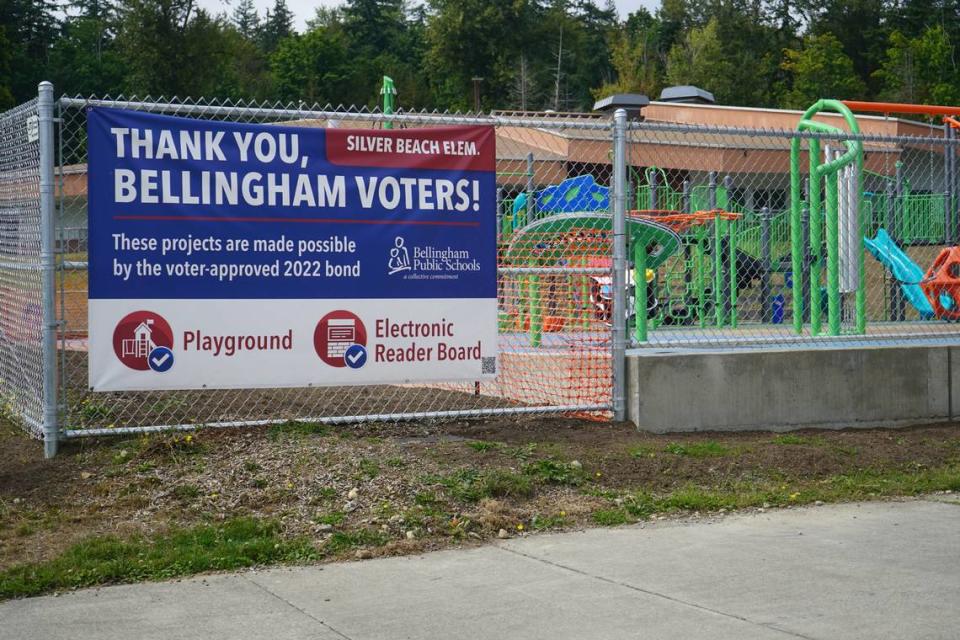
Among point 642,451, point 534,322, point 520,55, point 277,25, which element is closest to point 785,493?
point 642,451

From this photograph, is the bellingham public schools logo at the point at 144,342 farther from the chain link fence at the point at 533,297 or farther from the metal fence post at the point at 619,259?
the metal fence post at the point at 619,259

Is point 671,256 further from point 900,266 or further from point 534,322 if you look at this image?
point 534,322

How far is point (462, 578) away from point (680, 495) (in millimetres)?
2027

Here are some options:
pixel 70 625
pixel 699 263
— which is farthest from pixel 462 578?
pixel 699 263

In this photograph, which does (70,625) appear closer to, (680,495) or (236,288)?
(236,288)

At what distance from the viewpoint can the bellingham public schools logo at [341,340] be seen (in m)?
7.79

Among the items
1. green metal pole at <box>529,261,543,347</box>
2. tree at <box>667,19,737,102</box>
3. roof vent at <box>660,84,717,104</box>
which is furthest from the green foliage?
green metal pole at <box>529,261,543,347</box>

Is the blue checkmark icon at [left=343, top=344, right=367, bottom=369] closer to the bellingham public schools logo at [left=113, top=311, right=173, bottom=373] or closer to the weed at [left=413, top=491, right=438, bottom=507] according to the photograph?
the bellingham public schools logo at [left=113, top=311, right=173, bottom=373]

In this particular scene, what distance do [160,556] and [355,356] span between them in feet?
8.46

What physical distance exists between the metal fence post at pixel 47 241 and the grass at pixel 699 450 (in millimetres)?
4137

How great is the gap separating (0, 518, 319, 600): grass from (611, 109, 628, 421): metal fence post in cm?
334

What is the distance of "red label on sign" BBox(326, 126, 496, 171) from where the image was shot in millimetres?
7867

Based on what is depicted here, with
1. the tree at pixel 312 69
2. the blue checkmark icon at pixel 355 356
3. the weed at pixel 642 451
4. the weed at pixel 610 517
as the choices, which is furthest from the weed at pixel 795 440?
the tree at pixel 312 69

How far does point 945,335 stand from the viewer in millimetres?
9828
